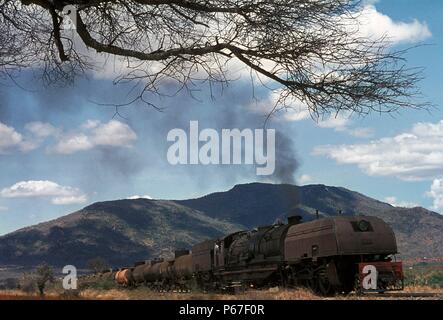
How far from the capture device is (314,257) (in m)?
17.1

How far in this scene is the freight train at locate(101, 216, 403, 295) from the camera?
16.5 metres

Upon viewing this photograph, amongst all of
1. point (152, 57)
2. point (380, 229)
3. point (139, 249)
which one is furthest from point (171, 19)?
point (139, 249)

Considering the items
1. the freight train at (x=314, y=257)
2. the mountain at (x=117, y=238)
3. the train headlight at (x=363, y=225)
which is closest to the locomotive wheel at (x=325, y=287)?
the freight train at (x=314, y=257)

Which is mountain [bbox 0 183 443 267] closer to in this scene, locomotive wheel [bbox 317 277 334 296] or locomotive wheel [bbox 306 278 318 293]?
locomotive wheel [bbox 306 278 318 293]

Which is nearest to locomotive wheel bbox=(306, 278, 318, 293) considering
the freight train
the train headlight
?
the freight train

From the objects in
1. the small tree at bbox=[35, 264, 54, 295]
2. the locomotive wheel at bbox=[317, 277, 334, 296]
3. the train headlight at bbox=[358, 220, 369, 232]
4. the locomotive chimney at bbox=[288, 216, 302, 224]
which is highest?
the locomotive chimney at bbox=[288, 216, 302, 224]

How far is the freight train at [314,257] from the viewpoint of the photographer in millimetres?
16453

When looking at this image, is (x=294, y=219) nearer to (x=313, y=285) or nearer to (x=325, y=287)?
(x=313, y=285)

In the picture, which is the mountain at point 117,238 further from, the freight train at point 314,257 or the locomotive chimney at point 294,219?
the locomotive chimney at point 294,219

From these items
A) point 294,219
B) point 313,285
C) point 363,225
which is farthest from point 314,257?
point 294,219
